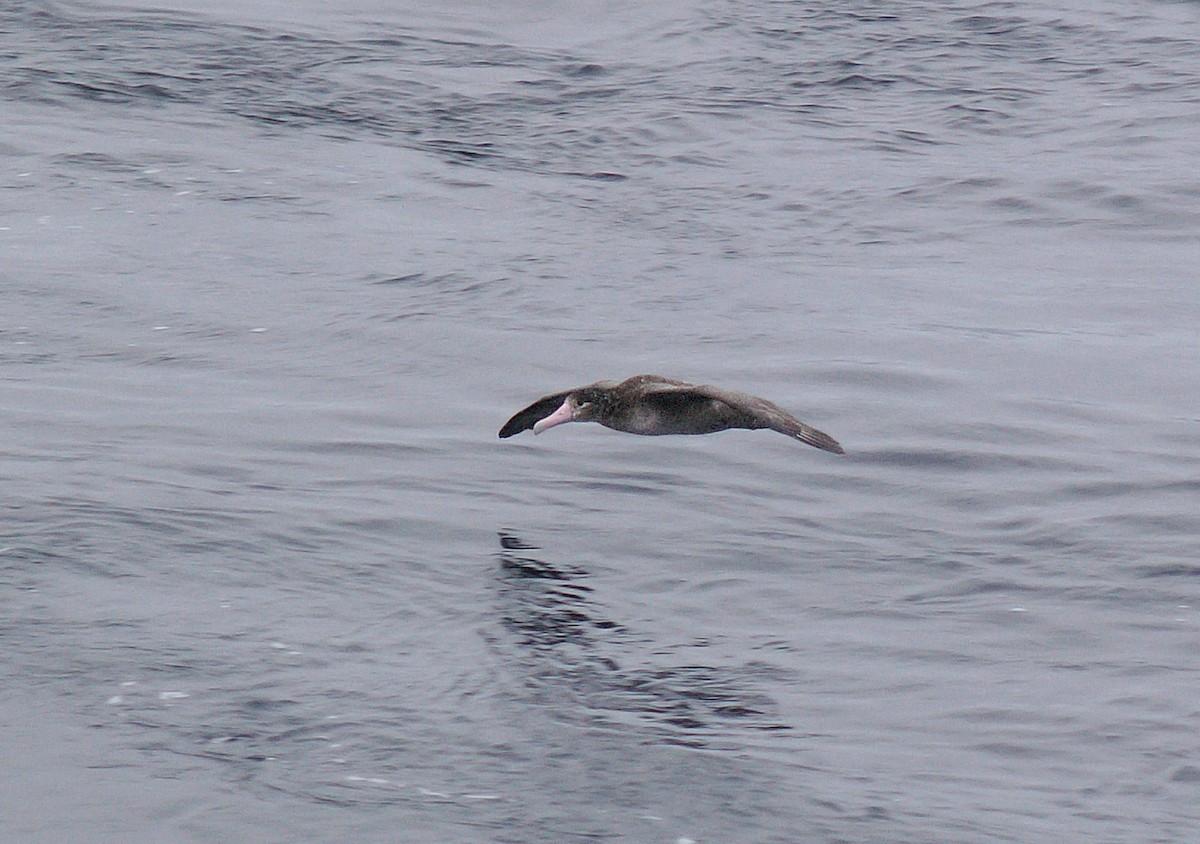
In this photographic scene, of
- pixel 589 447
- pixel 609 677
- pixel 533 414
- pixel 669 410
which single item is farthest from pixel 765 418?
pixel 589 447

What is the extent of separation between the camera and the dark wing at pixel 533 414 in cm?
1036

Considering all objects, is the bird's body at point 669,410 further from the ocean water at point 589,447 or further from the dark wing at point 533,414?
the ocean water at point 589,447

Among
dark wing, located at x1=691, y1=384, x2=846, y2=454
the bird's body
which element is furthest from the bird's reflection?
dark wing, located at x1=691, y1=384, x2=846, y2=454

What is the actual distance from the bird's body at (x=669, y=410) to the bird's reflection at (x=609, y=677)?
0.94m

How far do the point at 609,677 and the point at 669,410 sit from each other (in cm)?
166

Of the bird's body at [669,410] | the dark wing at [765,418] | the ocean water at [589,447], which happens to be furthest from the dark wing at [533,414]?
the dark wing at [765,418]

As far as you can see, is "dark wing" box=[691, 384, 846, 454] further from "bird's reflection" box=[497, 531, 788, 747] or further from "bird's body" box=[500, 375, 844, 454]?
"bird's reflection" box=[497, 531, 788, 747]

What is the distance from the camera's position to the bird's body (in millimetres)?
9367

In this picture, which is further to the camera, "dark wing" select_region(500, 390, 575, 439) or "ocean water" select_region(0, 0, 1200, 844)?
"dark wing" select_region(500, 390, 575, 439)

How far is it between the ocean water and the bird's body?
0.89 m

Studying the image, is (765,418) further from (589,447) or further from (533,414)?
(589,447)

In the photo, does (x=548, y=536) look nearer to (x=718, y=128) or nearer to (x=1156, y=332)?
(x=1156, y=332)

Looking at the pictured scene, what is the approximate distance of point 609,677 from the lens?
8.74 metres

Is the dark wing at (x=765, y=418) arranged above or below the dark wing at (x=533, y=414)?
above
